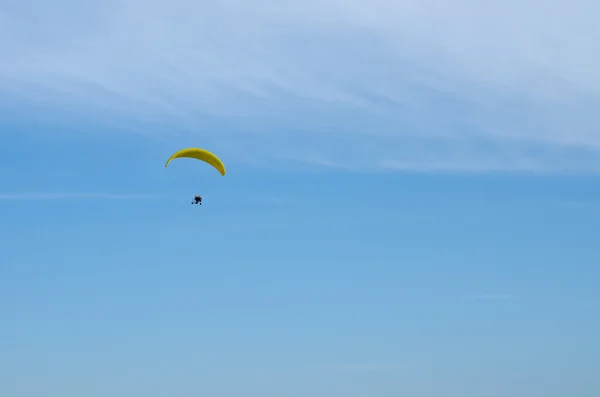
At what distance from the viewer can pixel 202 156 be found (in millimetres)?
154375

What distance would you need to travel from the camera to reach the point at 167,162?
14238 cm

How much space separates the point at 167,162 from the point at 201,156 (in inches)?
507

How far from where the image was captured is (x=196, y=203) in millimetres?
154500

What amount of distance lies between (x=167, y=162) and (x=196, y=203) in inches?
545

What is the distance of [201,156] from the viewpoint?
15462 cm

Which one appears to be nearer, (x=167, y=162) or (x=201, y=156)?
(x=167, y=162)

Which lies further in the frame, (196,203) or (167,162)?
(196,203)

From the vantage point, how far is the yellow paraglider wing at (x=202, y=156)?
499 feet

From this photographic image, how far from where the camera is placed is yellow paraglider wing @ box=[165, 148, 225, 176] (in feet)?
499

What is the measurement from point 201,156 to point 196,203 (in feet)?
24.4
